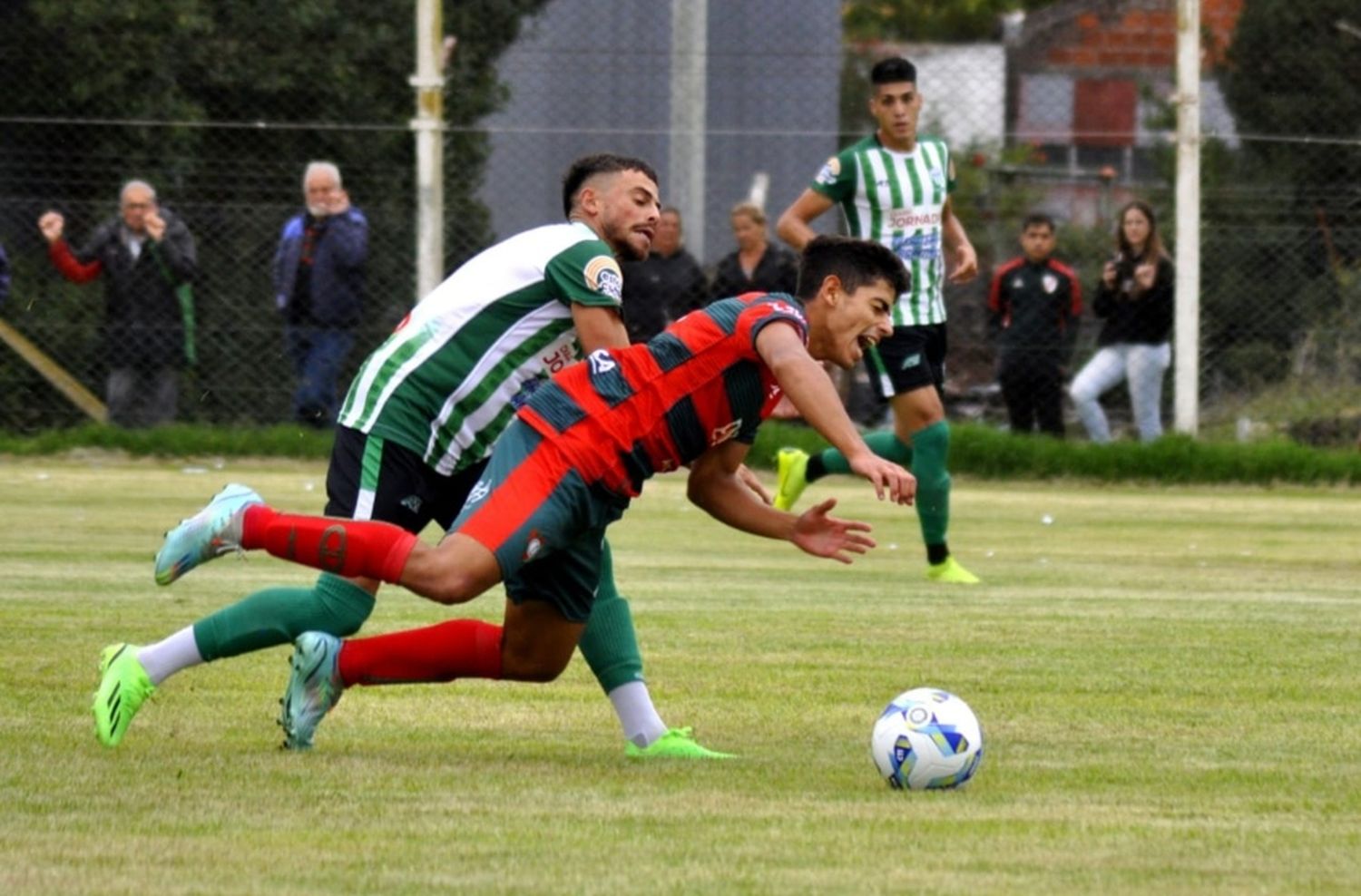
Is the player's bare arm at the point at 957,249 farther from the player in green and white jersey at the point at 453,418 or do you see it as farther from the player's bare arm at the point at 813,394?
the player's bare arm at the point at 813,394

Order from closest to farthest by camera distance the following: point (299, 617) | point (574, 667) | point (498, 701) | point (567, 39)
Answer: point (299, 617) < point (498, 701) < point (574, 667) < point (567, 39)

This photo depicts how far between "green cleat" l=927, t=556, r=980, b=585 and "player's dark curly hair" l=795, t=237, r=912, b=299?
184 inches

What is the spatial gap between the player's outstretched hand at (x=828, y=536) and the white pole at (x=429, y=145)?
1111 centimetres

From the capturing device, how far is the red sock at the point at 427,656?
617cm

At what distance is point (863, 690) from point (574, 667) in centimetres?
124

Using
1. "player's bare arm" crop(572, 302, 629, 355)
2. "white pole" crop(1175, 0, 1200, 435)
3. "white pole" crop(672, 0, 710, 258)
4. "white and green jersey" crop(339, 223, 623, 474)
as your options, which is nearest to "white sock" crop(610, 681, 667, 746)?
"white and green jersey" crop(339, 223, 623, 474)

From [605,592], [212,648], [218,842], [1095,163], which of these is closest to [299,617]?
[212,648]

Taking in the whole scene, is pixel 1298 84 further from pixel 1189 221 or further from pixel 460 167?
pixel 460 167

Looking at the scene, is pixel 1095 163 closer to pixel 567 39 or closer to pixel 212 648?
pixel 567 39

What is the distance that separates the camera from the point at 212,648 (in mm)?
6270

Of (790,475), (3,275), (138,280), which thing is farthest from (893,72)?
(3,275)

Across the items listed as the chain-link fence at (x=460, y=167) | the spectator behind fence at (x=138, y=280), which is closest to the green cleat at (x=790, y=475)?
the chain-link fence at (x=460, y=167)

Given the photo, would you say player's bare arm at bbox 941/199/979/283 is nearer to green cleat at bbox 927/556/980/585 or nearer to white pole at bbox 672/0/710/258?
green cleat at bbox 927/556/980/585

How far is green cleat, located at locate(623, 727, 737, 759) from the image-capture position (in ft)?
19.8
